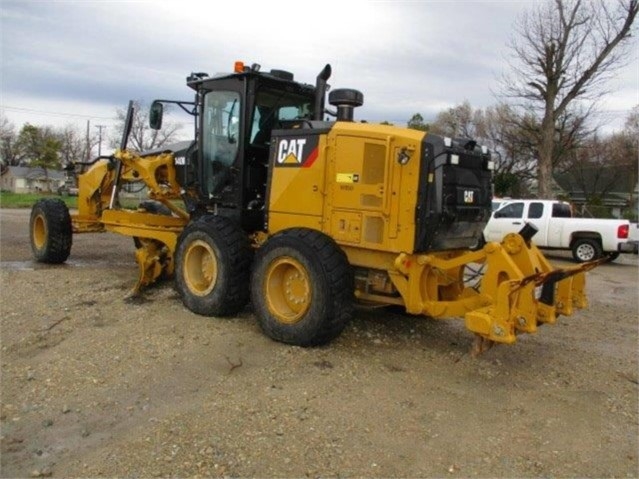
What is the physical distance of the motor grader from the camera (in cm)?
559

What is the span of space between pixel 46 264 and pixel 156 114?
3853mm

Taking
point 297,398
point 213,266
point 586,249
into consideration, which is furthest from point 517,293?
point 586,249

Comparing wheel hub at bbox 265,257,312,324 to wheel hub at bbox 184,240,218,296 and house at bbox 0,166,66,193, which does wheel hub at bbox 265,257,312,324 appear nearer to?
wheel hub at bbox 184,240,218,296

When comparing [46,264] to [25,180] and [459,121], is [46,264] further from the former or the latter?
[25,180]

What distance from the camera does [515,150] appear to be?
132 feet

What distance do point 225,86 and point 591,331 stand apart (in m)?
5.42

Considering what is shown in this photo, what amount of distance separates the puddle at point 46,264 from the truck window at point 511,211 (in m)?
10.8

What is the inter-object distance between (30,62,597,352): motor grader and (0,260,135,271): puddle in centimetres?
283

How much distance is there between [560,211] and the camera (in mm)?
16828

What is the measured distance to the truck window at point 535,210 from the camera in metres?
16.8

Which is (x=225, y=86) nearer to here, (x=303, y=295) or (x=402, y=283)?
(x=303, y=295)

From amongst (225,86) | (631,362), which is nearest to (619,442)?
(631,362)

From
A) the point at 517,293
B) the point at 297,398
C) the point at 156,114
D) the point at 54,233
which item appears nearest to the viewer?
the point at 297,398

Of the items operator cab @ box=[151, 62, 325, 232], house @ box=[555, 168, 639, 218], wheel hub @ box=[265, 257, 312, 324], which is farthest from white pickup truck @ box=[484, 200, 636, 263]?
house @ box=[555, 168, 639, 218]
